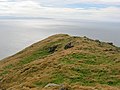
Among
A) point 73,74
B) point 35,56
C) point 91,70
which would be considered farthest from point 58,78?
point 35,56

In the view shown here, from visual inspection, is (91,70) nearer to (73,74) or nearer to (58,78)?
(73,74)

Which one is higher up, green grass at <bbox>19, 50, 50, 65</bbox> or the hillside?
the hillside

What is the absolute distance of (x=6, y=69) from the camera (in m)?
66.9

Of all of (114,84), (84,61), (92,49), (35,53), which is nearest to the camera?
(114,84)

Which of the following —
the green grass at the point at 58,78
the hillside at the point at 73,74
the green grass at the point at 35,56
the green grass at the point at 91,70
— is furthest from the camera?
the green grass at the point at 35,56

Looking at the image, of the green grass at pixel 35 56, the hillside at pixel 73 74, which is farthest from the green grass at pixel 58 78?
the green grass at pixel 35 56

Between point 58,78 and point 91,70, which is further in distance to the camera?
point 91,70

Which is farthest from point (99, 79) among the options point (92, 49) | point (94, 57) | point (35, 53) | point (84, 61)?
point (35, 53)

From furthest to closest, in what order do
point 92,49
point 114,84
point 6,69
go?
point 6,69 → point 92,49 → point 114,84

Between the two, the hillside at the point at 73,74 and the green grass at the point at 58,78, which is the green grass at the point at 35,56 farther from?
the green grass at the point at 58,78

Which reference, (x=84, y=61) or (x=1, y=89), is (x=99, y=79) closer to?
(x=84, y=61)

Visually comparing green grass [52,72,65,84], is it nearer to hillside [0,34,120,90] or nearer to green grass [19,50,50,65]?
hillside [0,34,120,90]

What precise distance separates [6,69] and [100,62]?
92.1 feet

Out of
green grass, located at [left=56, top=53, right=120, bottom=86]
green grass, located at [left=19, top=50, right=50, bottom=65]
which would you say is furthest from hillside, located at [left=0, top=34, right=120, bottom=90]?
green grass, located at [left=19, top=50, right=50, bottom=65]
